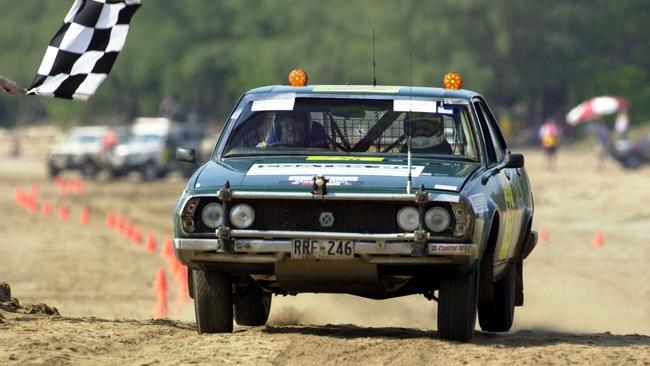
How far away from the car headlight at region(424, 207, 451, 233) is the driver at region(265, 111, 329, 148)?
139cm

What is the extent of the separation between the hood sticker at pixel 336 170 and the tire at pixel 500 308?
1882mm

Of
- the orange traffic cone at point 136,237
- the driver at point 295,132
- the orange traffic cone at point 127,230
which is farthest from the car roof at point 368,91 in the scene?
the orange traffic cone at point 127,230

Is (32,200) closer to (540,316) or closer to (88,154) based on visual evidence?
(88,154)

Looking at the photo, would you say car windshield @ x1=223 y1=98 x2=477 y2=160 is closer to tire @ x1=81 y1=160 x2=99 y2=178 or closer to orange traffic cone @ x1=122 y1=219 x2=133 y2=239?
orange traffic cone @ x1=122 y1=219 x2=133 y2=239

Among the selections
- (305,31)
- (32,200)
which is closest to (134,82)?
(305,31)

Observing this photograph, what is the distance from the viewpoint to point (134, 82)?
322ft

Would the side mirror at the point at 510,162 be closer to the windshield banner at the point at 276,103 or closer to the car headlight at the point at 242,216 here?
the windshield banner at the point at 276,103

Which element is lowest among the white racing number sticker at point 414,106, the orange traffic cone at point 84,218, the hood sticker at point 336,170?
the orange traffic cone at point 84,218

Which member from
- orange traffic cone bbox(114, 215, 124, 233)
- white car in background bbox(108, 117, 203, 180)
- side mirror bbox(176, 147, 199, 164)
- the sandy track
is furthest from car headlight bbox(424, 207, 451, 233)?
white car in background bbox(108, 117, 203, 180)

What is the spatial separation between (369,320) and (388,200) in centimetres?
464

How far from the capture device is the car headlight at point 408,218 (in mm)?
9070

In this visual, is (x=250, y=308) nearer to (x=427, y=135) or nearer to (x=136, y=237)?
(x=427, y=135)

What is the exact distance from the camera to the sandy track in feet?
29.4

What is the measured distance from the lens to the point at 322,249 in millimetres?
9016
